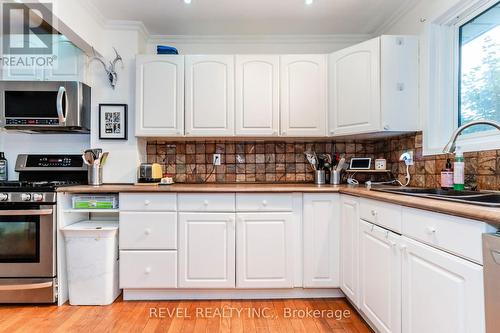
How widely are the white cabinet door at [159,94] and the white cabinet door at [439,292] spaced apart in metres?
1.99

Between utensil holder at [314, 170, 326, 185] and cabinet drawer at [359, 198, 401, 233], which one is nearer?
cabinet drawer at [359, 198, 401, 233]

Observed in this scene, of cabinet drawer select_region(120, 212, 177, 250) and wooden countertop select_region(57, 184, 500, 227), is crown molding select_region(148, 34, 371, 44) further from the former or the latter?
cabinet drawer select_region(120, 212, 177, 250)

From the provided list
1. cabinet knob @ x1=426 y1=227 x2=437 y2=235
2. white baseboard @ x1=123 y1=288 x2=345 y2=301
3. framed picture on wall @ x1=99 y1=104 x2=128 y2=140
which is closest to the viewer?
cabinet knob @ x1=426 y1=227 x2=437 y2=235

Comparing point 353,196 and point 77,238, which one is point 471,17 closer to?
point 353,196

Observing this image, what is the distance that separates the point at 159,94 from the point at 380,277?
7.18 ft

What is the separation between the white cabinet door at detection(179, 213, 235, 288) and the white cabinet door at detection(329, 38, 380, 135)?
4.17 feet

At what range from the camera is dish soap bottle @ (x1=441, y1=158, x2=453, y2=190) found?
172 centimetres

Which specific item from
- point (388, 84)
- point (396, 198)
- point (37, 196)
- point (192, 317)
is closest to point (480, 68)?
point (388, 84)

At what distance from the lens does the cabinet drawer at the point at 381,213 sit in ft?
4.72

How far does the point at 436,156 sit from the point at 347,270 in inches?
40.2

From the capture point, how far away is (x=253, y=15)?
2.42 metres

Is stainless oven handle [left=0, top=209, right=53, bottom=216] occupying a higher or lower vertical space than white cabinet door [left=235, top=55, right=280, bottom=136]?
lower

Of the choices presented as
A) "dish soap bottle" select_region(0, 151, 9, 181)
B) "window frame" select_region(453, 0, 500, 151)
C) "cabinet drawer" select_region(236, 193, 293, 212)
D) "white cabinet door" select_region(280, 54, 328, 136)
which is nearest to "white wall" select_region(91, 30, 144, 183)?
"dish soap bottle" select_region(0, 151, 9, 181)

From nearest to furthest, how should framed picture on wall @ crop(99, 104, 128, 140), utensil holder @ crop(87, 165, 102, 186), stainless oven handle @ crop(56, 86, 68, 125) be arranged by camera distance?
stainless oven handle @ crop(56, 86, 68, 125) → utensil holder @ crop(87, 165, 102, 186) → framed picture on wall @ crop(99, 104, 128, 140)
